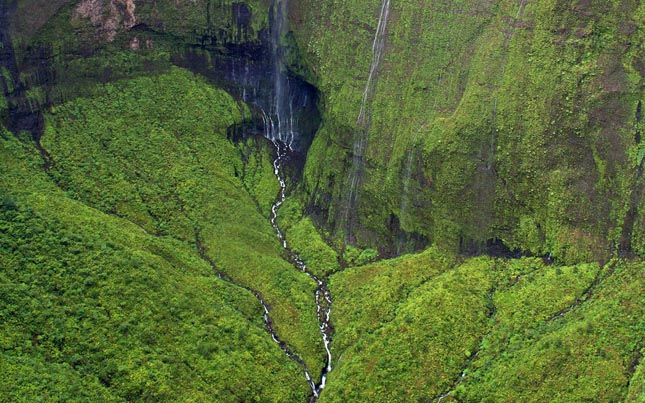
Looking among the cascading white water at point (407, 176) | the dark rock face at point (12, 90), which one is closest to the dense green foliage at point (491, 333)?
the cascading white water at point (407, 176)

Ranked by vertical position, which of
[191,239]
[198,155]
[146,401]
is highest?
[198,155]

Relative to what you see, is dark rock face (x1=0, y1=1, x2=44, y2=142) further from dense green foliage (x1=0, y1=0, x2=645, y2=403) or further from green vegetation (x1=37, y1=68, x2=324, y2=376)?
Answer: green vegetation (x1=37, y1=68, x2=324, y2=376)

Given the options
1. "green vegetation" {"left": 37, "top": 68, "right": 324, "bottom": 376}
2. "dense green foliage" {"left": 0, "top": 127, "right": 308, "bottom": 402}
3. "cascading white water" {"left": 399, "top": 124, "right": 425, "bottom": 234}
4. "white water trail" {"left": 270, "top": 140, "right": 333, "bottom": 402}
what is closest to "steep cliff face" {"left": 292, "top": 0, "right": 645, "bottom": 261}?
"cascading white water" {"left": 399, "top": 124, "right": 425, "bottom": 234}

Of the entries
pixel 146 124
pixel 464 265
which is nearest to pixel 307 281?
pixel 464 265

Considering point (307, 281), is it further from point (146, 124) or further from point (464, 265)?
point (146, 124)

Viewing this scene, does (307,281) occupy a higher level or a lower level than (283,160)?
lower
